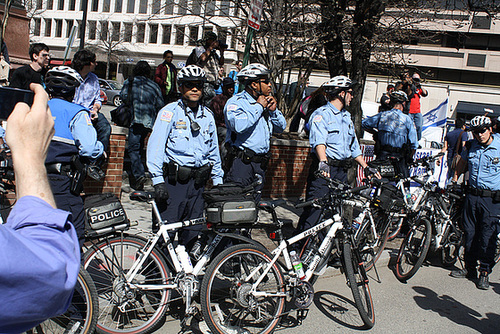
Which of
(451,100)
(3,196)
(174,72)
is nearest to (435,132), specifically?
(174,72)

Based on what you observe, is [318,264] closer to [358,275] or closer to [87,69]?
[358,275]

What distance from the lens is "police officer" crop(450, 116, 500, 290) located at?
617cm

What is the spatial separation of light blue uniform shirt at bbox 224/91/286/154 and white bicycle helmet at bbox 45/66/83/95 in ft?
5.68

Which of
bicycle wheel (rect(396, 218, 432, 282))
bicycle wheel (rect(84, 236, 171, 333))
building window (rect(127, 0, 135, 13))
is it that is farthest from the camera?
building window (rect(127, 0, 135, 13))

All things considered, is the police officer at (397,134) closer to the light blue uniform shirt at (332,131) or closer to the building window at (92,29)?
the light blue uniform shirt at (332,131)

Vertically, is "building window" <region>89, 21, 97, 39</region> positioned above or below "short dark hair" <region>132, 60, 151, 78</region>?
above

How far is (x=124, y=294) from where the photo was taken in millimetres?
3707

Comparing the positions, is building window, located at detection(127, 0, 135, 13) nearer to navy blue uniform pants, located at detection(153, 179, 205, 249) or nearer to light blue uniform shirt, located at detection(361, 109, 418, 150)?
light blue uniform shirt, located at detection(361, 109, 418, 150)

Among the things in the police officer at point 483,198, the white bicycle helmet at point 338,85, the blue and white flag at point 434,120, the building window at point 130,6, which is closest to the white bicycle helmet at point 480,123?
the police officer at point 483,198

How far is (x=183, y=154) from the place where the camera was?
14.3ft

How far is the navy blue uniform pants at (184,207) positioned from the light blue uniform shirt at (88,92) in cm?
237

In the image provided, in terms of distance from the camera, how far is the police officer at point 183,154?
425 cm

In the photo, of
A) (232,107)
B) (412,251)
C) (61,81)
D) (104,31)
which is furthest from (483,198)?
(104,31)

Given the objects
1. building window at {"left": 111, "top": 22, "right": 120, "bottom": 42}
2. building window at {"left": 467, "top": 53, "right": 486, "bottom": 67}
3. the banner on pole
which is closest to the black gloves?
the banner on pole
